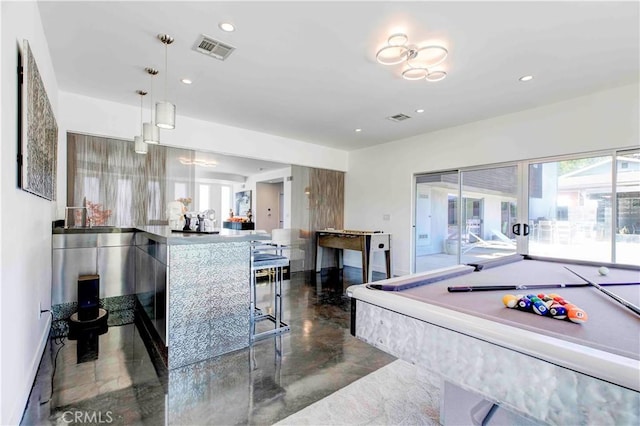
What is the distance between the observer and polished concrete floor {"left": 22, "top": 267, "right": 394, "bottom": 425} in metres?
1.82

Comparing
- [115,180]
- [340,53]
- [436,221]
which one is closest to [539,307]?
[340,53]

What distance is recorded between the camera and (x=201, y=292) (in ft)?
8.13

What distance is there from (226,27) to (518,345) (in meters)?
2.86

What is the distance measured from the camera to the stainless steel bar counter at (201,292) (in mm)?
2348

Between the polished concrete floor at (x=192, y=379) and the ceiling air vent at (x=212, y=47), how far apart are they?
2769 mm

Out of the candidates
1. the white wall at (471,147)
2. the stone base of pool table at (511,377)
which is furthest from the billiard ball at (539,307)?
the white wall at (471,147)

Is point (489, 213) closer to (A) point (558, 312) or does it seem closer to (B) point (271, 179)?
(A) point (558, 312)

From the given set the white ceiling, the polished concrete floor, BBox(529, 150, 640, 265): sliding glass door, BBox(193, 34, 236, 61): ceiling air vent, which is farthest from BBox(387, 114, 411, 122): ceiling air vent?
the polished concrete floor

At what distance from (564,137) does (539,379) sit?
4.28 m

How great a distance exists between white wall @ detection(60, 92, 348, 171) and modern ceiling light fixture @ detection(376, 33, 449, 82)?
3.09 m

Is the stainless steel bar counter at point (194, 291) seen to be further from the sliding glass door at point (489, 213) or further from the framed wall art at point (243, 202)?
the framed wall art at point (243, 202)

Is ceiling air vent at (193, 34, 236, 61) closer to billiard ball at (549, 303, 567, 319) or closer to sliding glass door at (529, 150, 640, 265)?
billiard ball at (549, 303, 567, 319)

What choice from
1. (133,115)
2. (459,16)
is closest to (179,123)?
(133,115)

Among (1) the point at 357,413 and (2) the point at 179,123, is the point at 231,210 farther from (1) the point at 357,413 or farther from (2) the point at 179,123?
(1) the point at 357,413
